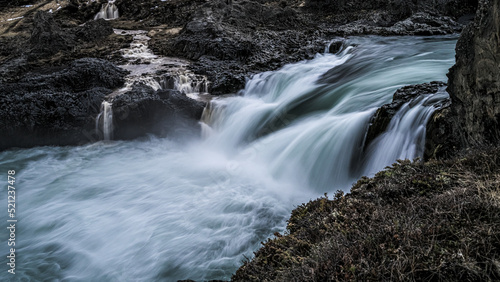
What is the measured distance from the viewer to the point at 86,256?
6332mm

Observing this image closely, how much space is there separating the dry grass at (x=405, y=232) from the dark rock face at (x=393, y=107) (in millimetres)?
3053

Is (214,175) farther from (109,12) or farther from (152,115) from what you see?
(109,12)

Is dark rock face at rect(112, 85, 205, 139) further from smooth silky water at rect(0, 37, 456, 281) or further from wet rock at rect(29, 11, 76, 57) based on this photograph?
wet rock at rect(29, 11, 76, 57)

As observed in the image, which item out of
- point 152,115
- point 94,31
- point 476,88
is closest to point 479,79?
point 476,88

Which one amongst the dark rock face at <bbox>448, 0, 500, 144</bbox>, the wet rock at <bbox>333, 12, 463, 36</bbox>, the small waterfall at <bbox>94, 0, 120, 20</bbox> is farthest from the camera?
the small waterfall at <bbox>94, 0, 120, 20</bbox>

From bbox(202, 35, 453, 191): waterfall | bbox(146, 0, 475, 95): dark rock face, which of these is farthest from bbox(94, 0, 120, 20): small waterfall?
bbox(202, 35, 453, 191): waterfall

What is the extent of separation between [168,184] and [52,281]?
11.6 feet

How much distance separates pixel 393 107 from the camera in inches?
300

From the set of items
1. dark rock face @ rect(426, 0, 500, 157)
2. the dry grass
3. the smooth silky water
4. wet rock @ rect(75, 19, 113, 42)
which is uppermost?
wet rock @ rect(75, 19, 113, 42)

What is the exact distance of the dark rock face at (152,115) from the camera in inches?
447

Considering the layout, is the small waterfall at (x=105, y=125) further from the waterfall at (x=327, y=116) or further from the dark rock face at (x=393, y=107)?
the dark rock face at (x=393, y=107)

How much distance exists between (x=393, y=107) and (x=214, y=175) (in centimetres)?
474

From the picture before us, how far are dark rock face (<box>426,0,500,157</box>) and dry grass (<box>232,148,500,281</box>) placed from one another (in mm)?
1137

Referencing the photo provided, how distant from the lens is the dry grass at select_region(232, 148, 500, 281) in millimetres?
2730
